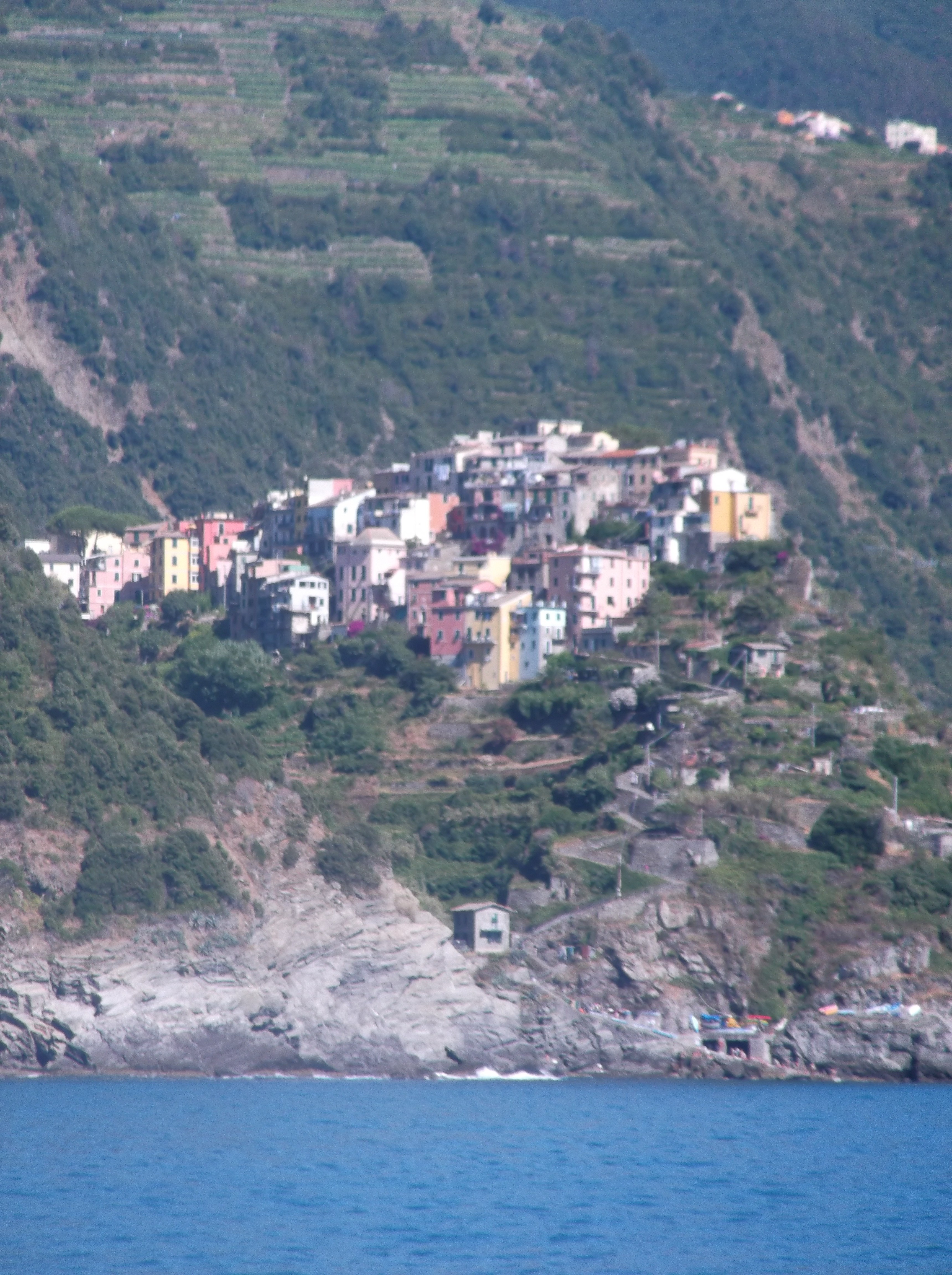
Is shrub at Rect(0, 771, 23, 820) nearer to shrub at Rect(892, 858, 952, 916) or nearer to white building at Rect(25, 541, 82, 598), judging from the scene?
shrub at Rect(892, 858, 952, 916)

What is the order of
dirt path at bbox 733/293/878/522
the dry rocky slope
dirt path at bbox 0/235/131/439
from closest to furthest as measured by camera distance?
the dry rocky slope
dirt path at bbox 0/235/131/439
dirt path at bbox 733/293/878/522

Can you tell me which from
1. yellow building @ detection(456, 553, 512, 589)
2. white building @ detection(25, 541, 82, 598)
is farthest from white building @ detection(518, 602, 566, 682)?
white building @ detection(25, 541, 82, 598)

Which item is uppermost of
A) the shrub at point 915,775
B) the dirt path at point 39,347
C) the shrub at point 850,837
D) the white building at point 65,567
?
the dirt path at point 39,347

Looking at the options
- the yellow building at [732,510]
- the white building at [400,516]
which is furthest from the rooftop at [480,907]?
the white building at [400,516]

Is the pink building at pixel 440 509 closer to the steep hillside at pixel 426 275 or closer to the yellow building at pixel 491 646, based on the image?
the yellow building at pixel 491 646

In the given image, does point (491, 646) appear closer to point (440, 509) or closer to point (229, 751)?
point (229, 751)
